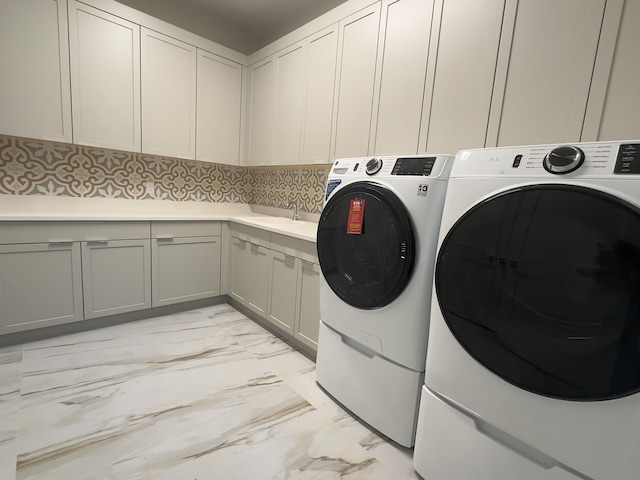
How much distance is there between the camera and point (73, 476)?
117cm

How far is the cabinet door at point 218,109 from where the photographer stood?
2.77m

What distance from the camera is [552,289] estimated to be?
0.83 metres

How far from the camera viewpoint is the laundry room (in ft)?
2.80

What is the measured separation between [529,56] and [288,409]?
1.97 meters

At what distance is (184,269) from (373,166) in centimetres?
192

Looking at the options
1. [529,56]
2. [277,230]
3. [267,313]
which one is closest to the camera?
[529,56]

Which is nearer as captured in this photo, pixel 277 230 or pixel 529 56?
pixel 529 56

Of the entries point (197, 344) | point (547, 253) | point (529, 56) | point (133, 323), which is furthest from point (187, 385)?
point (529, 56)

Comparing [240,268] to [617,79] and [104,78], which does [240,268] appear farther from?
[617,79]

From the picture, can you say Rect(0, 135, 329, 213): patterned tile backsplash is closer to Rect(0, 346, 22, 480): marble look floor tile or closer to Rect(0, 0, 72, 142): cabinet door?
Rect(0, 0, 72, 142): cabinet door

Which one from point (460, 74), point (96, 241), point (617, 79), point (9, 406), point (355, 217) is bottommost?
point (9, 406)

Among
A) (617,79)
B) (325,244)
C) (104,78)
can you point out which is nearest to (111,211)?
(104,78)

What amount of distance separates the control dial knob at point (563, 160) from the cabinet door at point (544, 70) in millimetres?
558

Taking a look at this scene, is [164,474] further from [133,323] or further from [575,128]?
[575,128]
